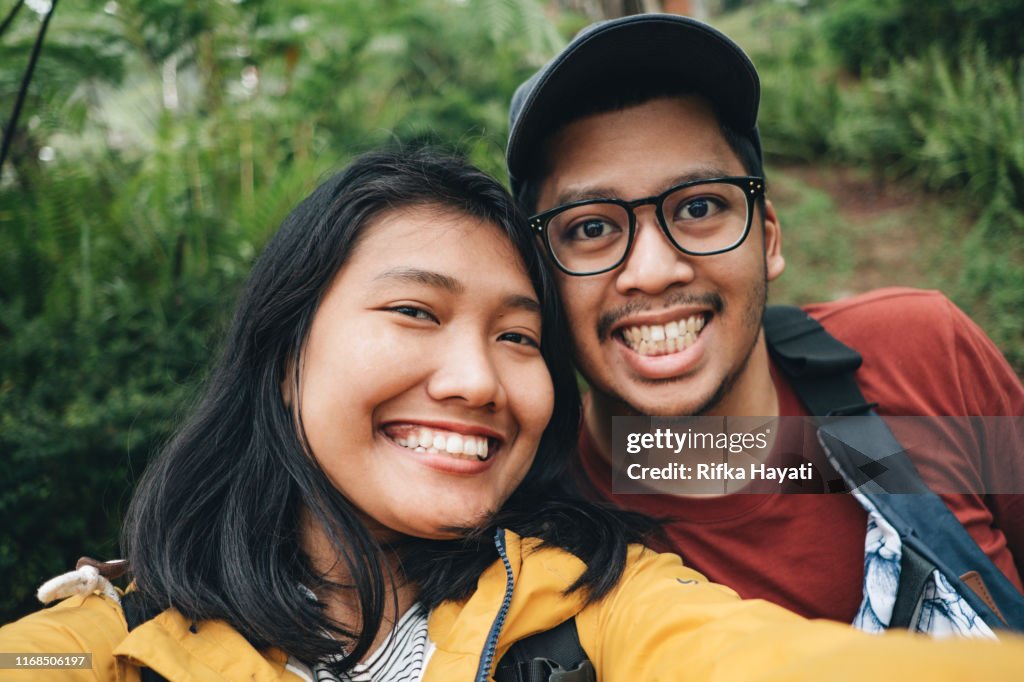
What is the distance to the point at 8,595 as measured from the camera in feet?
7.01

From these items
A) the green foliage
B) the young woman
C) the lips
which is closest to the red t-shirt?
the young woman

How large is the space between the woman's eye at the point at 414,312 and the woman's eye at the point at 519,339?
21 centimetres

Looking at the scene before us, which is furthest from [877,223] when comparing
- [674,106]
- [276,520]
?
[276,520]

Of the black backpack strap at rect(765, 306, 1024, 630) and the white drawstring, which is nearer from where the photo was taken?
the white drawstring

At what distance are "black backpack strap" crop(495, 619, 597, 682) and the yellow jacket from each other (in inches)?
1.1

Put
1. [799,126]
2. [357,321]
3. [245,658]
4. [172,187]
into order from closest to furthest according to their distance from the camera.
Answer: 1. [245,658]
2. [357,321]
3. [172,187]
4. [799,126]

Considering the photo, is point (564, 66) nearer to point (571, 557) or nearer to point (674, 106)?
point (674, 106)

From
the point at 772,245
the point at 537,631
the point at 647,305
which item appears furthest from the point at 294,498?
the point at 772,245

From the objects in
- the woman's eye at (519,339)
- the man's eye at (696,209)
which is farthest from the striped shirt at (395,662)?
the man's eye at (696,209)

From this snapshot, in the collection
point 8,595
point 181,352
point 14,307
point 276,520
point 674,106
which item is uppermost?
point 674,106

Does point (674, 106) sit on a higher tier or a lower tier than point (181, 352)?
higher

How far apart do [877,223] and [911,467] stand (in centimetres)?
435

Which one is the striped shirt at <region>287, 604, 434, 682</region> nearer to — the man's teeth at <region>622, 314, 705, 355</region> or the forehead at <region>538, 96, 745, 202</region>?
the man's teeth at <region>622, 314, 705, 355</region>

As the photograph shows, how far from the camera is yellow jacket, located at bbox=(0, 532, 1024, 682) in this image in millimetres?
1243
